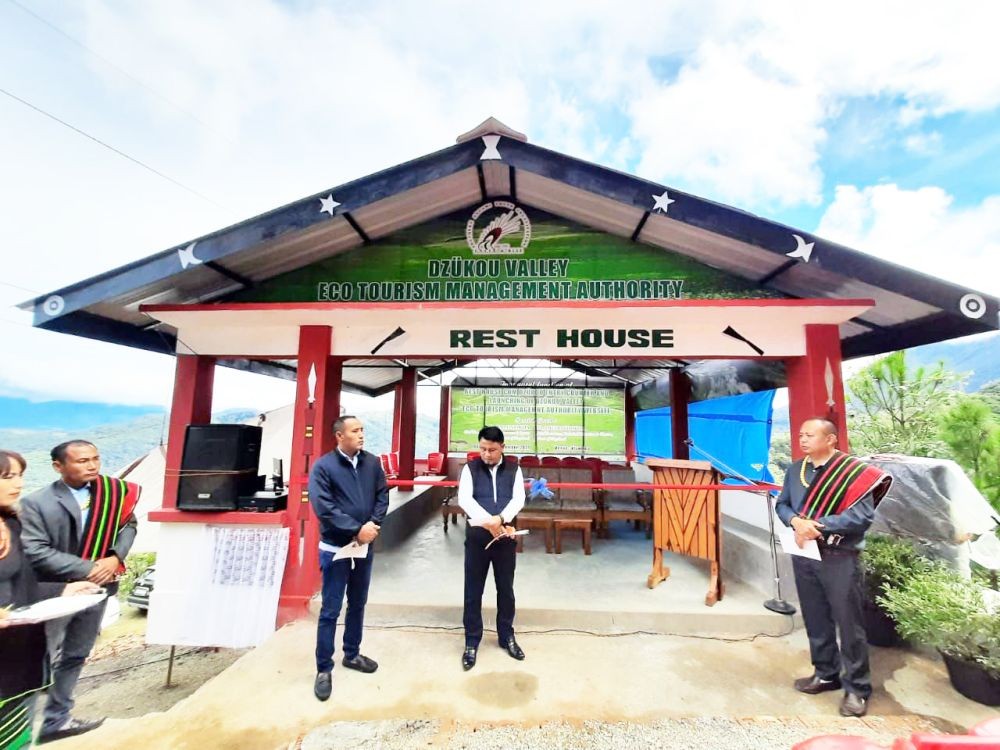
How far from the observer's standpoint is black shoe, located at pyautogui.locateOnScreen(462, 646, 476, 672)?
3.01m

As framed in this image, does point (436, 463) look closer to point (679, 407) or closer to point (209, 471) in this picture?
point (679, 407)

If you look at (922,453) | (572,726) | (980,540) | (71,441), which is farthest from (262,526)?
(922,453)

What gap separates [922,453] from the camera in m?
7.70

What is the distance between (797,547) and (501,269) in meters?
3.39

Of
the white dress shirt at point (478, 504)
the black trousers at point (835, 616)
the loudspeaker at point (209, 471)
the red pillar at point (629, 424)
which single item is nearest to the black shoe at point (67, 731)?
the loudspeaker at point (209, 471)

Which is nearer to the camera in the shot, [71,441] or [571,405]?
[71,441]

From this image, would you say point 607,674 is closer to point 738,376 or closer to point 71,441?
point 71,441

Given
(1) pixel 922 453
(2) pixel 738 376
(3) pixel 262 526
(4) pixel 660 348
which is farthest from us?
(1) pixel 922 453

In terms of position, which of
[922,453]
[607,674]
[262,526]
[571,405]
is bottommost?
[607,674]

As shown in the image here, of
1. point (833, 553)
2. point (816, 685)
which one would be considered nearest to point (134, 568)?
point (816, 685)

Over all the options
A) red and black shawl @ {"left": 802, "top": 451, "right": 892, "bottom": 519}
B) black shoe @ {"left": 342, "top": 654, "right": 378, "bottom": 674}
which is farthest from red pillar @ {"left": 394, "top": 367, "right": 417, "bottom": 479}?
red and black shawl @ {"left": 802, "top": 451, "right": 892, "bottom": 519}

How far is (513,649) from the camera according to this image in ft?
10.5

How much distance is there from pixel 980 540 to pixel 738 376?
308 cm

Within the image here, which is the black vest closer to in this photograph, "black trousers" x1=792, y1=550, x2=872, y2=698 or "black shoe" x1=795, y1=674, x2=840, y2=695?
"black trousers" x1=792, y1=550, x2=872, y2=698
